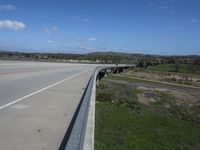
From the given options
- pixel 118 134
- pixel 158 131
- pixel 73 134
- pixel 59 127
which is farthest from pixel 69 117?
pixel 158 131

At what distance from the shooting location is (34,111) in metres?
8.95

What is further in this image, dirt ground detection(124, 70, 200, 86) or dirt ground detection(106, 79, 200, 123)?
dirt ground detection(124, 70, 200, 86)

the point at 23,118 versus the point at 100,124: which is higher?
the point at 23,118

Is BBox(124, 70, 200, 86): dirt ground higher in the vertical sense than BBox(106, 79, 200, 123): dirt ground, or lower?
lower

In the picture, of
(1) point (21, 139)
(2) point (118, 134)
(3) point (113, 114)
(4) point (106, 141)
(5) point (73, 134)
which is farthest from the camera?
(3) point (113, 114)

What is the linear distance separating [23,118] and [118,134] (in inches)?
139

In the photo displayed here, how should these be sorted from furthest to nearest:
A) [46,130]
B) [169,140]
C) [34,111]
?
[169,140], [34,111], [46,130]

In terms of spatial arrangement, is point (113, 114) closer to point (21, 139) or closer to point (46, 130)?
point (46, 130)

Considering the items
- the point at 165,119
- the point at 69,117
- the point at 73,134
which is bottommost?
the point at 165,119

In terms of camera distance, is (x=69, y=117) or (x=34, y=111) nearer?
(x=69, y=117)

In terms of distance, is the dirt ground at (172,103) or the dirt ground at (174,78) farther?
the dirt ground at (174,78)

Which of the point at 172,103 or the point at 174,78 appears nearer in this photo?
the point at 172,103

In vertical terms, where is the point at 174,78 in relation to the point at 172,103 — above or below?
below

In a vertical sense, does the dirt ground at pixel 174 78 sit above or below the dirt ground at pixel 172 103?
below
